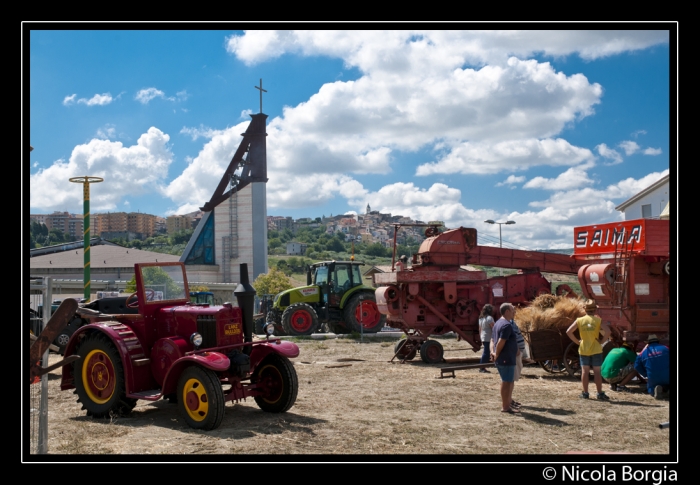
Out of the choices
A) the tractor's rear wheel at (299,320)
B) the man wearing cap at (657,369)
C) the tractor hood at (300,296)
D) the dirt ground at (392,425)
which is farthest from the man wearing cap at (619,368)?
the tractor hood at (300,296)

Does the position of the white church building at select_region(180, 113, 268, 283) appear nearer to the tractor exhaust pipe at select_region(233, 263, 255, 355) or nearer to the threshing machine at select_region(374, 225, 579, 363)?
the threshing machine at select_region(374, 225, 579, 363)

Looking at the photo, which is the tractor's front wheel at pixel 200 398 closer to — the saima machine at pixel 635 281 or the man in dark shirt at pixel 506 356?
the man in dark shirt at pixel 506 356

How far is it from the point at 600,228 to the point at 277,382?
23.7ft

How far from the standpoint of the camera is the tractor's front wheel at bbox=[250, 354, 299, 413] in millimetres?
9055

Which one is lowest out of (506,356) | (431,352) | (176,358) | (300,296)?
(431,352)

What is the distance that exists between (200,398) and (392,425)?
2.40 metres

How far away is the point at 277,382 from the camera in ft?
30.2

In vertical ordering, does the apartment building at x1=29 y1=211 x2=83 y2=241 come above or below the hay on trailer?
above

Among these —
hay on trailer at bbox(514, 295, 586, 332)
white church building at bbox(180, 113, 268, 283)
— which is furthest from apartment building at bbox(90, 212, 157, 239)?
hay on trailer at bbox(514, 295, 586, 332)

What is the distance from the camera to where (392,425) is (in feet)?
27.0

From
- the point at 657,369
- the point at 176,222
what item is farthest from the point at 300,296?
the point at 176,222

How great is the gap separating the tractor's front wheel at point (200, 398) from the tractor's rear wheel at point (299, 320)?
Answer: 13856 millimetres

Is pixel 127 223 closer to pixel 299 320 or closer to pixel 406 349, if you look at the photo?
pixel 299 320
